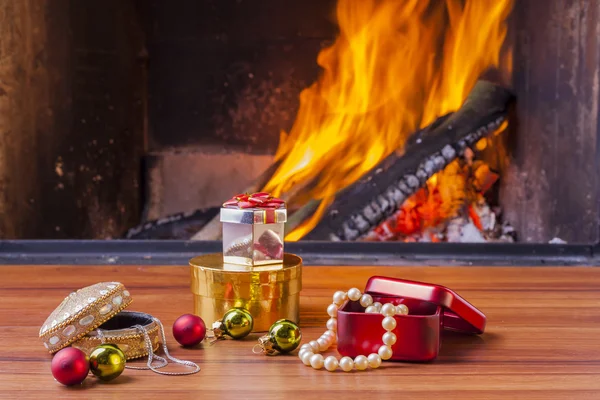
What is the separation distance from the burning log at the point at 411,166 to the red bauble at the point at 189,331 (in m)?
0.79

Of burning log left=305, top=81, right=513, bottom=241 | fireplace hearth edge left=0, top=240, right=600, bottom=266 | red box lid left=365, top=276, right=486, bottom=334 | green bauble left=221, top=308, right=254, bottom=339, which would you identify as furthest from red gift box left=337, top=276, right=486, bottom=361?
burning log left=305, top=81, right=513, bottom=241

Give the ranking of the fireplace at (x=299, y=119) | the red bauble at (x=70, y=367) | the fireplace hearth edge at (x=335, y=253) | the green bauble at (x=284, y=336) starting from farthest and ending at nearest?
1. the fireplace at (x=299, y=119)
2. the fireplace hearth edge at (x=335, y=253)
3. the green bauble at (x=284, y=336)
4. the red bauble at (x=70, y=367)

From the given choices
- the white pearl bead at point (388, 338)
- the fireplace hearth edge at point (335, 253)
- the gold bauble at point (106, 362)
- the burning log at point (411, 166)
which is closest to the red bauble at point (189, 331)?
the gold bauble at point (106, 362)

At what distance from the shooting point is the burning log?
1.63m

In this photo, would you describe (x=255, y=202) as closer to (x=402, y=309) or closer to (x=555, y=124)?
(x=402, y=309)

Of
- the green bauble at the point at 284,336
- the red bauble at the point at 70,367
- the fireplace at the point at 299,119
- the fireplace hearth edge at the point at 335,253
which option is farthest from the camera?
→ the fireplace at the point at 299,119

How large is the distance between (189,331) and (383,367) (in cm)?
23

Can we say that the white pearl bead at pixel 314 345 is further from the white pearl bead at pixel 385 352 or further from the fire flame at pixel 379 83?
the fire flame at pixel 379 83

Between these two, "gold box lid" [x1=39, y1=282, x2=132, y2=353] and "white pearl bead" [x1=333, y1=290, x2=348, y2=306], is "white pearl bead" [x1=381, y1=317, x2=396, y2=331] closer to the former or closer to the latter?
"white pearl bead" [x1=333, y1=290, x2=348, y2=306]

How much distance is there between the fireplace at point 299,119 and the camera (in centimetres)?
162

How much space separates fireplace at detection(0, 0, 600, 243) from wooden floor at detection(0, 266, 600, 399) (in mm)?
396

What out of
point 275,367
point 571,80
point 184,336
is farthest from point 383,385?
point 571,80

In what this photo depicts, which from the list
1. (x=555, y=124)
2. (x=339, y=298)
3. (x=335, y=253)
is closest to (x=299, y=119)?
(x=335, y=253)

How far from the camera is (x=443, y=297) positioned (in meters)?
→ 0.81
